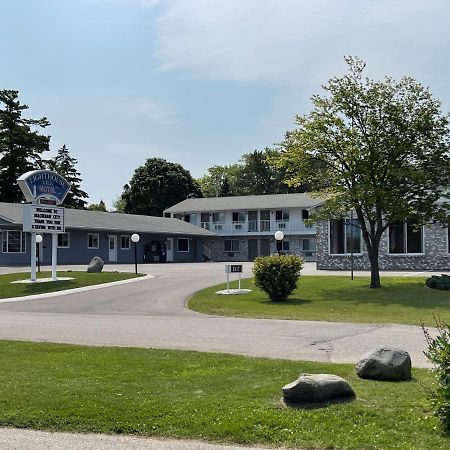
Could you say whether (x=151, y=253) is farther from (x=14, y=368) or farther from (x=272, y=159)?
(x=14, y=368)

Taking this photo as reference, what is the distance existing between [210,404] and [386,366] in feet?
8.08

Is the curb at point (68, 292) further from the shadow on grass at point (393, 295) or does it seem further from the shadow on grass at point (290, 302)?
the shadow on grass at point (393, 295)

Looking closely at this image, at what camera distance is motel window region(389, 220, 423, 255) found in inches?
1401

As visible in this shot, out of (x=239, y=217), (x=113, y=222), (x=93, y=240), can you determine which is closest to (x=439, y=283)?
(x=93, y=240)

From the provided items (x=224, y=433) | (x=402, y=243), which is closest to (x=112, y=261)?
(x=402, y=243)

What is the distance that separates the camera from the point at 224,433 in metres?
5.98

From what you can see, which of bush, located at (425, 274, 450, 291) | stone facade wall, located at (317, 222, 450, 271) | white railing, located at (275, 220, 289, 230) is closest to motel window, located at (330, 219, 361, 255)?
stone facade wall, located at (317, 222, 450, 271)

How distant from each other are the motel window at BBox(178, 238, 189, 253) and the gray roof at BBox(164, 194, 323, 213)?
573 cm

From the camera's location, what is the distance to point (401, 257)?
3612 cm

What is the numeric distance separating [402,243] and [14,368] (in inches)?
1180

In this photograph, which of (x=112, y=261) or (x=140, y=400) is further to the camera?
(x=112, y=261)

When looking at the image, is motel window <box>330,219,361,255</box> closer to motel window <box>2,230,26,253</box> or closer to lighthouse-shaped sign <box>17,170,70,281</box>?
lighthouse-shaped sign <box>17,170,70,281</box>

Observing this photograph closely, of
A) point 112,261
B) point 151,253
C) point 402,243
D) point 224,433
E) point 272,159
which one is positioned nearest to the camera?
point 224,433

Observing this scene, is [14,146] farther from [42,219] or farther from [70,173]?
[42,219]
